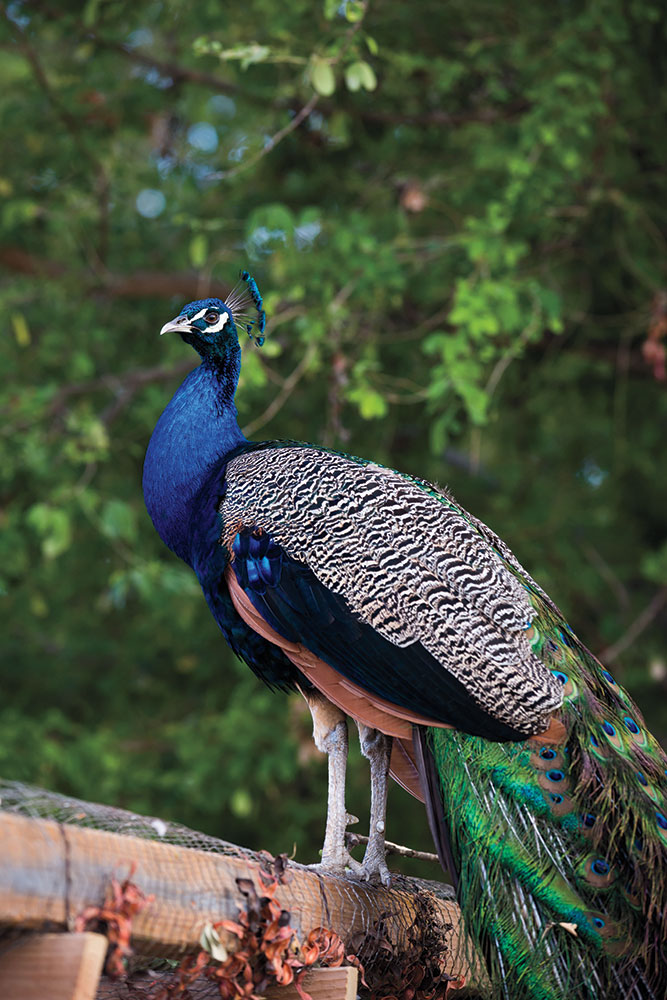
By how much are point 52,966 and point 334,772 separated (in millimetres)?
1316

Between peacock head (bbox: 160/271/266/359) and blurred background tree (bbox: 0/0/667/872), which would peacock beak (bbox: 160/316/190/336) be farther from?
blurred background tree (bbox: 0/0/667/872)

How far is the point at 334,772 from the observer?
9.21 feet

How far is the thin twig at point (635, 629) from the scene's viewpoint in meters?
5.63

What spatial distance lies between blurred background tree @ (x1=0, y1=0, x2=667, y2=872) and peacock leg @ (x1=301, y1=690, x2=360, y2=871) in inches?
70.0

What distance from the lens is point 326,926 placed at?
7.06 ft

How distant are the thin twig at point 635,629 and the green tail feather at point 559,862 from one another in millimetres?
3220

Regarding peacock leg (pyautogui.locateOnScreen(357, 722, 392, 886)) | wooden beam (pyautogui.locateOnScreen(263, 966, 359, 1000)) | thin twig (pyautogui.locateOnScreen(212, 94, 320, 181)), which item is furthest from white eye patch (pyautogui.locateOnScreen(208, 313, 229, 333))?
wooden beam (pyautogui.locateOnScreen(263, 966, 359, 1000))

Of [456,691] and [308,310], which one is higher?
Answer: [456,691]

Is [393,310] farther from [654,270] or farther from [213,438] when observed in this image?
[213,438]

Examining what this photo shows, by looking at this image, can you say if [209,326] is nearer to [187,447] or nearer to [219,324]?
Answer: [219,324]

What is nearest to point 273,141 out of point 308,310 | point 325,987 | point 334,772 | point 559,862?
point 308,310

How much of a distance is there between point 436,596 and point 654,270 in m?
3.23

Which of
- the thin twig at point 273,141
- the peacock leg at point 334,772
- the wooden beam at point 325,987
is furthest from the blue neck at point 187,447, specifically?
the wooden beam at point 325,987

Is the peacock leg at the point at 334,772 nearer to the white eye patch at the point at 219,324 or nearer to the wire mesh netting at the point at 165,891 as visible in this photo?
the wire mesh netting at the point at 165,891
